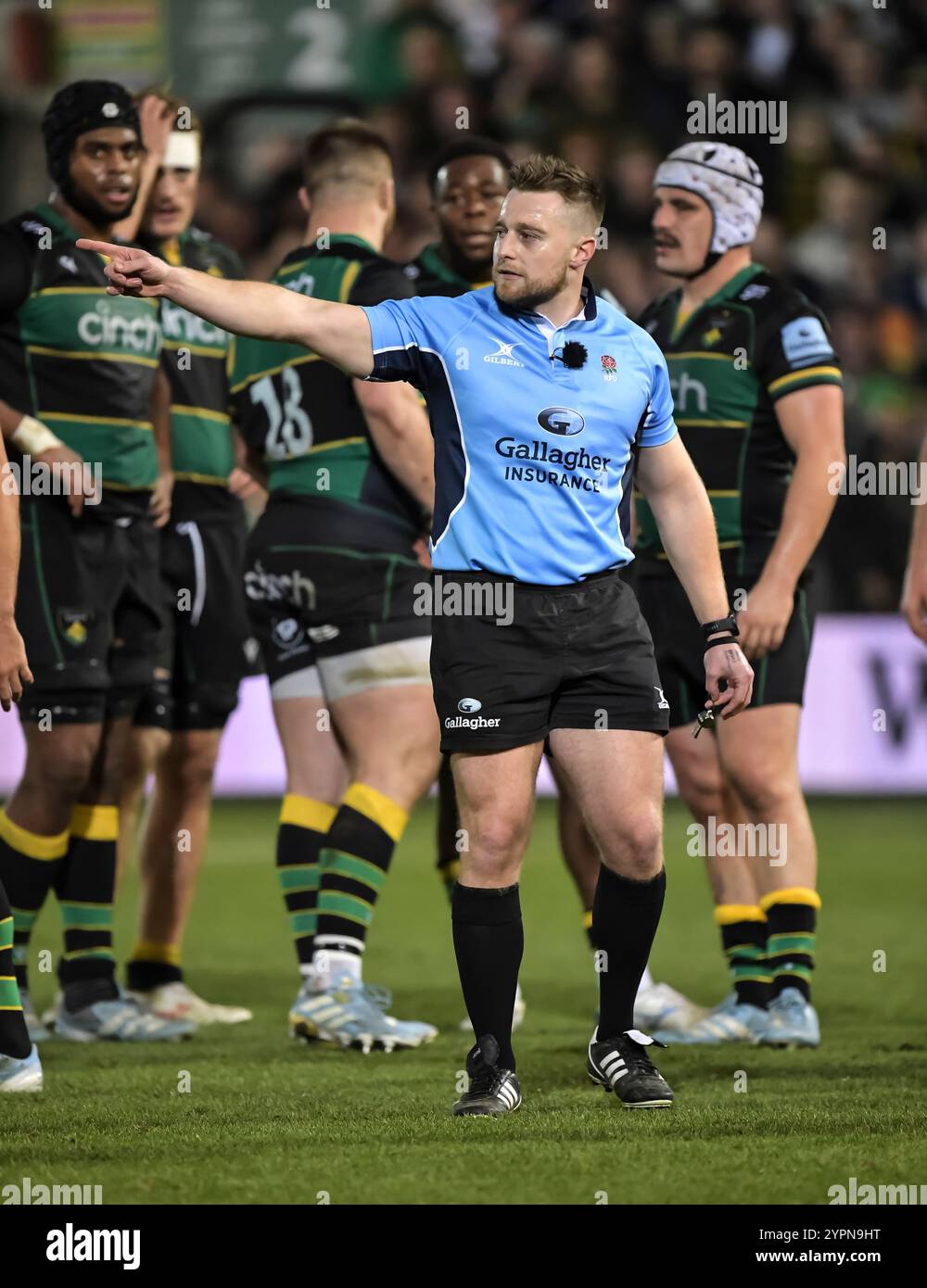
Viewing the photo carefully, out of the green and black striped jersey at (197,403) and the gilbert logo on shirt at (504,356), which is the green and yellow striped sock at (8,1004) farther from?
the green and black striped jersey at (197,403)

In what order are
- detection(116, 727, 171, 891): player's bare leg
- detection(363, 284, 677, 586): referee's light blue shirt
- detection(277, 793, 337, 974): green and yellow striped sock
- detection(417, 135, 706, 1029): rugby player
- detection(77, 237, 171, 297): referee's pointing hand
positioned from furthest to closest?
detection(116, 727, 171, 891): player's bare leg → detection(417, 135, 706, 1029): rugby player → detection(277, 793, 337, 974): green and yellow striped sock → detection(363, 284, 677, 586): referee's light blue shirt → detection(77, 237, 171, 297): referee's pointing hand

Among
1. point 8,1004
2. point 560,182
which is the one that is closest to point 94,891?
point 8,1004

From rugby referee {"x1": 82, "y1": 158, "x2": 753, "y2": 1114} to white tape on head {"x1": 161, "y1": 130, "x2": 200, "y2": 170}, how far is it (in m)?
2.46

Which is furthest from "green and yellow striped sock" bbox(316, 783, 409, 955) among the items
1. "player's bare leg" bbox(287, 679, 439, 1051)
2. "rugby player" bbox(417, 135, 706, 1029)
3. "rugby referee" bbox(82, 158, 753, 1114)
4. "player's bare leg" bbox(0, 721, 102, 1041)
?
"rugby referee" bbox(82, 158, 753, 1114)

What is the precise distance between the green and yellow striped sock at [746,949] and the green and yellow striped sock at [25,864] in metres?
2.05

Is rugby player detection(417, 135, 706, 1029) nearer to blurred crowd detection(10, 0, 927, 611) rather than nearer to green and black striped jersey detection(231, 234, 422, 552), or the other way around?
green and black striped jersey detection(231, 234, 422, 552)

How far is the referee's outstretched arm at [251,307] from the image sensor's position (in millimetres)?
4281

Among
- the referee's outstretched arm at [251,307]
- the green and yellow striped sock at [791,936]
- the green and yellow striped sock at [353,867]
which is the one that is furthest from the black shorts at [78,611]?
the green and yellow striped sock at [791,936]

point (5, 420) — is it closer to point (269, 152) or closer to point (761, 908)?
point (761, 908)

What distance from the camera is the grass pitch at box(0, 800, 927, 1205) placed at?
4.02 metres

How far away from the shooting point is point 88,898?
6422mm

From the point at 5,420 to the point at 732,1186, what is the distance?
3286mm

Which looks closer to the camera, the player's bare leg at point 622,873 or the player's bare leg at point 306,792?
the player's bare leg at point 622,873
